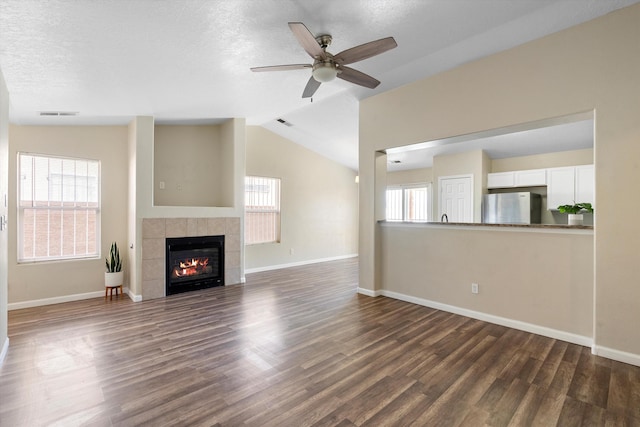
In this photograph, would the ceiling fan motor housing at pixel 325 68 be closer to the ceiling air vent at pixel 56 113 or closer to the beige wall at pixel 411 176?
the ceiling air vent at pixel 56 113

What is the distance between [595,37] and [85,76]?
4869 mm

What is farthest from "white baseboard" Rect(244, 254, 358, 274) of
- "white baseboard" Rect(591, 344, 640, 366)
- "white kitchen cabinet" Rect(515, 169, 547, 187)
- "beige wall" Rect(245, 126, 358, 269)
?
"white baseboard" Rect(591, 344, 640, 366)

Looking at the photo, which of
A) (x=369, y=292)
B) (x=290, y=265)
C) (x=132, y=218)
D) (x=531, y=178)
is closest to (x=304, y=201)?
(x=290, y=265)

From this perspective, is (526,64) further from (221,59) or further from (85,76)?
(85,76)

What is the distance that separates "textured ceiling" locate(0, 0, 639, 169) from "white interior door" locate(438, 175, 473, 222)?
3196mm

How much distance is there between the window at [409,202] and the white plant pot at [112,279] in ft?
19.3

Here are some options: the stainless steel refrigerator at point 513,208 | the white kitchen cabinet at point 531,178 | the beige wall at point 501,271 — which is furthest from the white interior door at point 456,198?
the beige wall at point 501,271

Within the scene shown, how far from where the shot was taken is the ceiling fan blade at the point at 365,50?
2.45 m

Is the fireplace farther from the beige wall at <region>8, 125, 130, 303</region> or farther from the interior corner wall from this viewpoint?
the beige wall at <region>8, 125, 130, 303</region>

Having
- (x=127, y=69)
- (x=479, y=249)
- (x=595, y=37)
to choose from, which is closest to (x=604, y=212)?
(x=479, y=249)

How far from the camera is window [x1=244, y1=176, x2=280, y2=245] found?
657 centimetres

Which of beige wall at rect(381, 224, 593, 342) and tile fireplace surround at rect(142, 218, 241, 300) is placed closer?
beige wall at rect(381, 224, 593, 342)

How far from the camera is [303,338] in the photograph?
303 cm

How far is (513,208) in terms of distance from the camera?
5.70 metres
